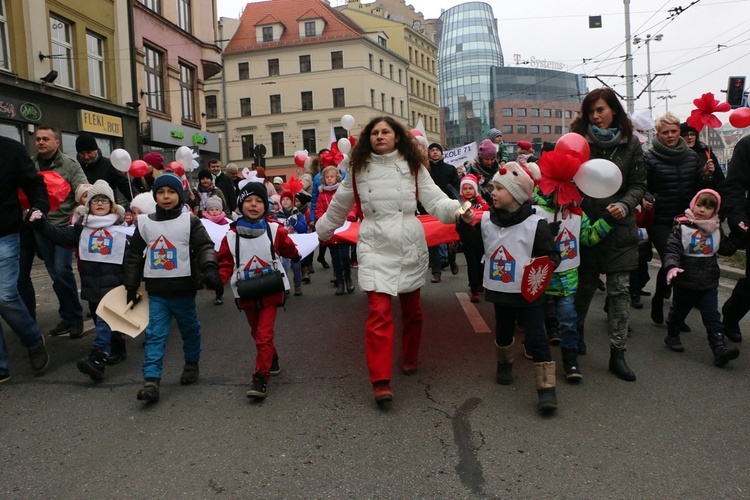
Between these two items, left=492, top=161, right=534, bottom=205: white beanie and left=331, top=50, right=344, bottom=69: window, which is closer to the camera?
left=492, top=161, right=534, bottom=205: white beanie

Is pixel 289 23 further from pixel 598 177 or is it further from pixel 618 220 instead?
pixel 598 177

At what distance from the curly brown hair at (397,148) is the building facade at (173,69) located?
20.3 metres

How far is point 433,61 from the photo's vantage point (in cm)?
7700

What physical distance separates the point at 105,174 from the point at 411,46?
6626 cm

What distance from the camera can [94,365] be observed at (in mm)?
4676

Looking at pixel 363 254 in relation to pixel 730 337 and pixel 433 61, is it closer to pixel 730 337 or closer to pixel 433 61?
pixel 730 337

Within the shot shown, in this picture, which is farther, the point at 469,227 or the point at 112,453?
the point at 469,227

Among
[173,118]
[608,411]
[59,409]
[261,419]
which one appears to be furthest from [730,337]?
[173,118]

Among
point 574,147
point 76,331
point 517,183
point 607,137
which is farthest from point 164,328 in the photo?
point 607,137

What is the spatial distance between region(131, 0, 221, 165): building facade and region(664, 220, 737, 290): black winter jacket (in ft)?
68.9

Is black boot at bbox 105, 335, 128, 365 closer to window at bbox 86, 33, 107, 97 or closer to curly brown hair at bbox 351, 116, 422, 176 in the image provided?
curly brown hair at bbox 351, 116, 422, 176

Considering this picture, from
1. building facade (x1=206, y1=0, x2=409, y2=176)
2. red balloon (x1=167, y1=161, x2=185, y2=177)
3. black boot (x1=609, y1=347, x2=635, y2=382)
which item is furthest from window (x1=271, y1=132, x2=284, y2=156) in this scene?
black boot (x1=609, y1=347, x2=635, y2=382)

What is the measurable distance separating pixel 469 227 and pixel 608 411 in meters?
1.45

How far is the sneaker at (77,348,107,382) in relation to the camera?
4.59 meters
